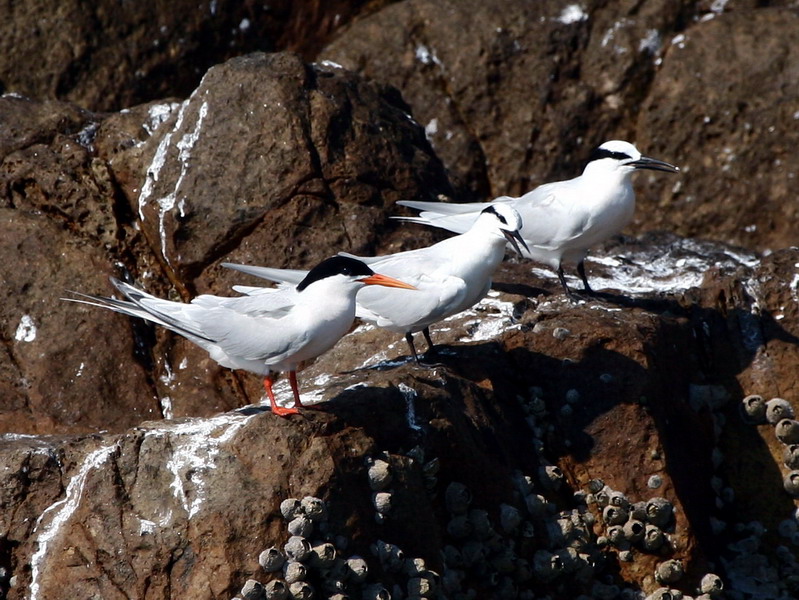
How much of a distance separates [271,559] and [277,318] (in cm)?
123

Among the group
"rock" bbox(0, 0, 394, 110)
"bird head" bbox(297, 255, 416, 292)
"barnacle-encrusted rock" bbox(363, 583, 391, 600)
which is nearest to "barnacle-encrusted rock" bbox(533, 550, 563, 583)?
"barnacle-encrusted rock" bbox(363, 583, 391, 600)

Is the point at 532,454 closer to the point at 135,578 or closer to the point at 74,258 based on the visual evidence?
the point at 135,578

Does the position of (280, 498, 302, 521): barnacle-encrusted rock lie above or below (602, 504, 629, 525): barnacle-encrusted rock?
above

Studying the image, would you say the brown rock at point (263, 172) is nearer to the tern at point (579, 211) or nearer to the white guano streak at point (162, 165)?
the white guano streak at point (162, 165)

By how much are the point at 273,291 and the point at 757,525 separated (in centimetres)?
312

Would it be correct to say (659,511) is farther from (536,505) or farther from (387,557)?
(387,557)

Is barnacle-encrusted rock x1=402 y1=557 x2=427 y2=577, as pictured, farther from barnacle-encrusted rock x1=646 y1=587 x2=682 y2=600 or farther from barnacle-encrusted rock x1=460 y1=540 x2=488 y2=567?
barnacle-encrusted rock x1=646 y1=587 x2=682 y2=600

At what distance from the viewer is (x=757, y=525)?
22.0 feet

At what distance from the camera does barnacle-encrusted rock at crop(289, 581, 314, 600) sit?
489cm

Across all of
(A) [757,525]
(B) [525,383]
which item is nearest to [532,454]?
(B) [525,383]

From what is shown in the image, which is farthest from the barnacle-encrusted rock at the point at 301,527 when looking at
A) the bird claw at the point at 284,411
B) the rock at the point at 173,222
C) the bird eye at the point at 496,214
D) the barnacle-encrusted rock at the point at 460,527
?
the rock at the point at 173,222

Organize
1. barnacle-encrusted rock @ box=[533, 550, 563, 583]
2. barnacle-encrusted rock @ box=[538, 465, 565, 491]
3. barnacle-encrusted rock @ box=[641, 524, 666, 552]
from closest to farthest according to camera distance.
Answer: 1. barnacle-encrusted rock @ box=[533, 550, 563, 583]
2. barnacle-encrusted rock @ box=[641, 524, 666, 552]
3. barnacle-encrusted rock @ box=[538, 465, 565, 491]

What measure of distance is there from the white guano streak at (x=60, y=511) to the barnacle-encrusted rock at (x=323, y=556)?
1.02 meters

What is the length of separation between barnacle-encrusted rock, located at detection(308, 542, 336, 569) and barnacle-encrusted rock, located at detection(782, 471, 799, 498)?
3.14 metres
